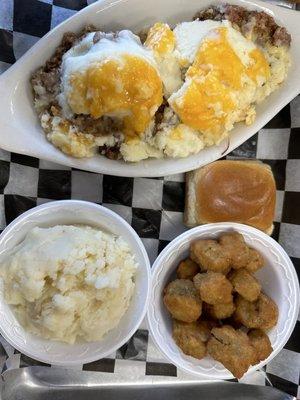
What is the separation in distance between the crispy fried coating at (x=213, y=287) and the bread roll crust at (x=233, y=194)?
0.29 m

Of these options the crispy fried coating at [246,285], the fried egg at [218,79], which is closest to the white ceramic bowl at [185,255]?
the crispy fried coating at [246,285]

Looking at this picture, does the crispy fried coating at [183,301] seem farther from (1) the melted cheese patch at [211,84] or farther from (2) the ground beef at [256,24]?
(2) the ground beef at [256,24]

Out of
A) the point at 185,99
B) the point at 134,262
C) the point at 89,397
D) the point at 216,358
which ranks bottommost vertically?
the point at 89,397

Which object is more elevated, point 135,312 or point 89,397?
point 135,312

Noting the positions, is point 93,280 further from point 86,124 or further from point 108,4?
point 108,4

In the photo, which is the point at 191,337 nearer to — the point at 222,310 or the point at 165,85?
the point at 222,310

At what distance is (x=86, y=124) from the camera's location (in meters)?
2.08

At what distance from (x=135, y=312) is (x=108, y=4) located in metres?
1.40

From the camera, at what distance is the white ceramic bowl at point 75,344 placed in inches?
85.4

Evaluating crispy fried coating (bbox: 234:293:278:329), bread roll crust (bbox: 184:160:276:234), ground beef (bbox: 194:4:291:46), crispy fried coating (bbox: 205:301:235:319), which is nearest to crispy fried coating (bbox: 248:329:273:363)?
crispy fried coating (bbox: 234:293:278:329)

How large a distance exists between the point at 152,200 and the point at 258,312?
76 centimetres

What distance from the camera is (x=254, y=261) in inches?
89.8

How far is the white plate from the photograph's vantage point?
2066 millimetres

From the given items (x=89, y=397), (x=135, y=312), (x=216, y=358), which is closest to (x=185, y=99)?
(x=135, y=312)
